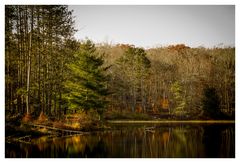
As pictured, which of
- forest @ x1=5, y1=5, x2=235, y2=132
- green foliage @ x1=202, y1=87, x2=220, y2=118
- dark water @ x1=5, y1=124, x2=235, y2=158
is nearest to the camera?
dark water @ x1=5, y1=124, x2=235, y2=158

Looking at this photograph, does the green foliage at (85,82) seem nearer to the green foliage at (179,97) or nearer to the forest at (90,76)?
the forest at (90,76)

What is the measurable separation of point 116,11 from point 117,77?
1076 centimetres

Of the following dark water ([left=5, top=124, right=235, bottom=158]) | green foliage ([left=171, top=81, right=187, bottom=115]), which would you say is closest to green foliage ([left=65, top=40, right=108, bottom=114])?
dark water ([left=5, top=124, right=235, bottom=158])

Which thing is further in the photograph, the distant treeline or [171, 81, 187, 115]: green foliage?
[171, 81, 187, 115]: green foliage

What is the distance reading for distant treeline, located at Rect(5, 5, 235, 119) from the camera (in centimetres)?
1420

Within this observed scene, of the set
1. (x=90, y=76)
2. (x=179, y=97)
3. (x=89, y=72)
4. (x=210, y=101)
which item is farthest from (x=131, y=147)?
(x=179, y=97)

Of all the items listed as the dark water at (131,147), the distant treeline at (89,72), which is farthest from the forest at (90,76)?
the dark water at (131,147)

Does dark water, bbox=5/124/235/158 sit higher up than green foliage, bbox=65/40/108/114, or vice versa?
green foliage, bbox=65/40/108/114

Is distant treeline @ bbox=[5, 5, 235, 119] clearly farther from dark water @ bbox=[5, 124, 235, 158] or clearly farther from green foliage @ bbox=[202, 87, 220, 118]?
dark water @ bbox=[5, 124, 235, 158]

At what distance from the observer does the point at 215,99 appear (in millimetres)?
17594

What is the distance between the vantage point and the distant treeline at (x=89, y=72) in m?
14.2

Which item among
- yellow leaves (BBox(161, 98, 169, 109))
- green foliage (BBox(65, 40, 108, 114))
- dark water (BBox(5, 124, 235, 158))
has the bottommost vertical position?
dark water (BBox(5, 124, 235, 158))

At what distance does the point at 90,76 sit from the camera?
17.5 meters
